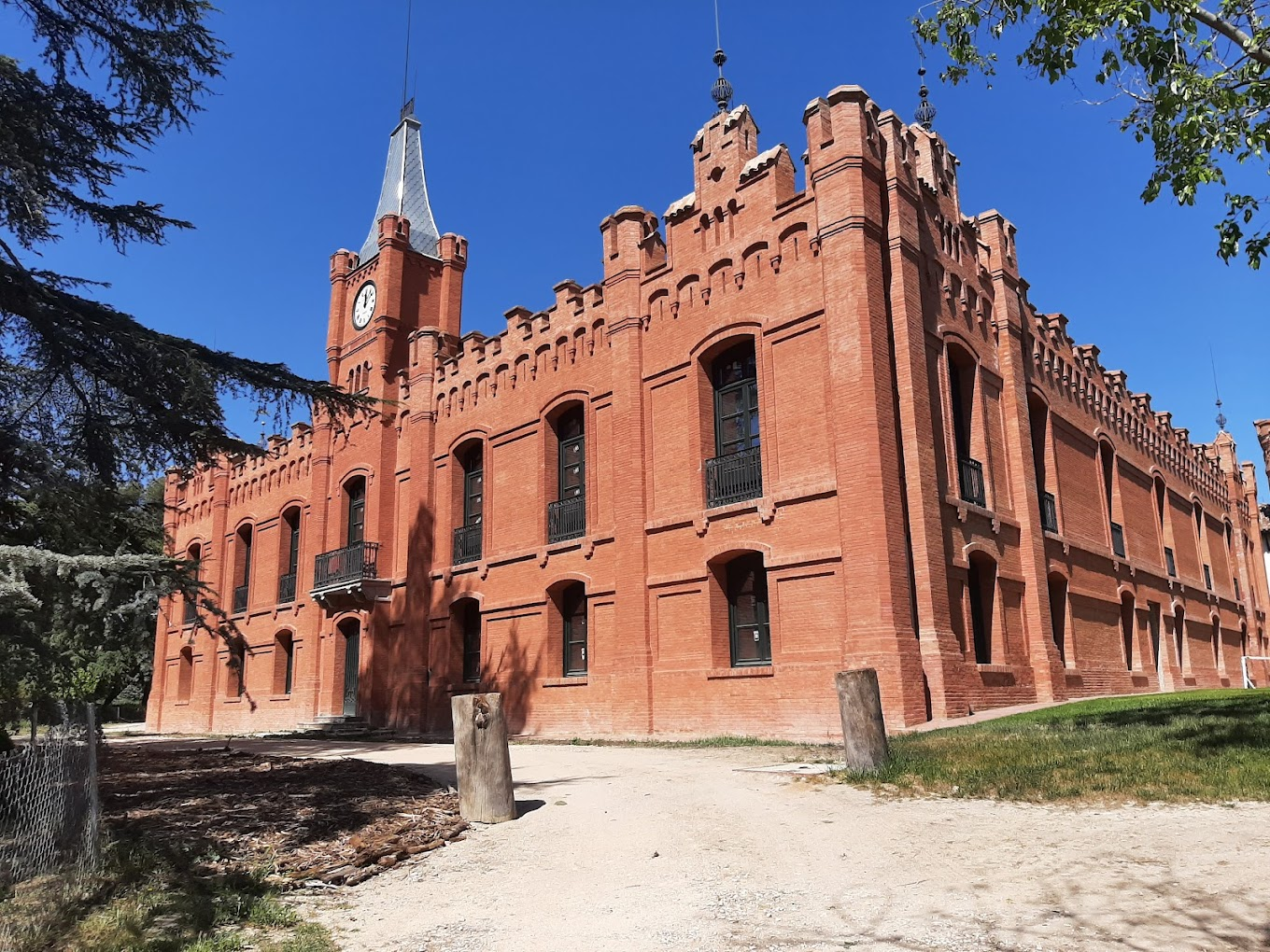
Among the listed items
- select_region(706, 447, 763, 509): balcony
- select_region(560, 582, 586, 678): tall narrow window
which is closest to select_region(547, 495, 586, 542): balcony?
select_region(560, 582, 586, 678): tall narrow window

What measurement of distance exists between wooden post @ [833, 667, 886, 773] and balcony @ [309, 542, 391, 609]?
56.0 feet

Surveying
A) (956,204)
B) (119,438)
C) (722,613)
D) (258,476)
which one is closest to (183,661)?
(258,476)

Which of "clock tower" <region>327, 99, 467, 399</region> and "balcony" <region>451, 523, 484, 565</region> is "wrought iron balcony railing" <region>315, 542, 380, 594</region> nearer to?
"balcony" <region>451, 523, 484, 565</region>

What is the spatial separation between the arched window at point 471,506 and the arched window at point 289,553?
8881 mm

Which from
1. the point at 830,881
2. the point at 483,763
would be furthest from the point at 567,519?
the point at 830,881

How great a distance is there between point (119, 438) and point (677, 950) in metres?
8.12

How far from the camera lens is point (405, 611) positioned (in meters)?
23.9

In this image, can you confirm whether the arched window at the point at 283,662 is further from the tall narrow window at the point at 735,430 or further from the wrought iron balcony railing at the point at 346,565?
the tall narrow window at the point at 735,430

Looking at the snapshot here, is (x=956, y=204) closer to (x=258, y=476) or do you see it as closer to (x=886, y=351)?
(x=886, y=351)

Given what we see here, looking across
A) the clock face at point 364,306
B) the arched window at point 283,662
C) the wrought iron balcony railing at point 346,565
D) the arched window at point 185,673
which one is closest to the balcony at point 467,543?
the wrought iron balcony railing at point 346,565

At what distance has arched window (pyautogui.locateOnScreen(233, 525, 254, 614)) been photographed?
3281 centimetres

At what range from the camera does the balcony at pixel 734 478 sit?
16.8 meters

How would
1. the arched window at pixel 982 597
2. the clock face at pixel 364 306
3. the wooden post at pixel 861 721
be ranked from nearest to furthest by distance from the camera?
the wooden post at pixel 861 721
the arched window at pixel 982 597
the clock face at pixel 364 306

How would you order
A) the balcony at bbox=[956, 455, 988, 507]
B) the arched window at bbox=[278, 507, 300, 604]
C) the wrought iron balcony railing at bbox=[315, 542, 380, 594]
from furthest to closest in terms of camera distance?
the arched window at bbox=[278, 507, 300, 604], the wrought iron balcony railing at bbox=[315, 542, 380, 594], the balcony at bbox=[956, 455, 988, 507]
